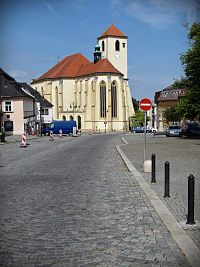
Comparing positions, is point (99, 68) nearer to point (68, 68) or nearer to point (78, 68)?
point (78, 68)

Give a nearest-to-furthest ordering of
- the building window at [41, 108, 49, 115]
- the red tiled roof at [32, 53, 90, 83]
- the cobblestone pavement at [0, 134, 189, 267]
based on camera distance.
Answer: the cobblestone pavement at [0, 134, 189, 267] → the building window at [41, 108, 49, 115] → the red tiled roof at [32, 53, 90, 83]

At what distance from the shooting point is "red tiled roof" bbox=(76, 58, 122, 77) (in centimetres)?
9662

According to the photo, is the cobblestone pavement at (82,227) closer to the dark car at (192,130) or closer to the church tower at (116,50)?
the dark car at (192,130)

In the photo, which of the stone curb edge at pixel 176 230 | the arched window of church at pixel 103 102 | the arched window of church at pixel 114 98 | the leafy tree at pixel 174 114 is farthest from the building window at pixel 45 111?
the stone curb edge at pixel 176 230

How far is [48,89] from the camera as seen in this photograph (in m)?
110

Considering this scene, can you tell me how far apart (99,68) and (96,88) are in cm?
524

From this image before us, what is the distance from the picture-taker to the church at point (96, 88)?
94.9 m

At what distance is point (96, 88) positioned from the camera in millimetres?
95500

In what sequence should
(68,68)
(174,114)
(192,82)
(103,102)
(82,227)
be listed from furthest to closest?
(68,68) → (103,102) → (174,114) → (192,82) → (82,227)

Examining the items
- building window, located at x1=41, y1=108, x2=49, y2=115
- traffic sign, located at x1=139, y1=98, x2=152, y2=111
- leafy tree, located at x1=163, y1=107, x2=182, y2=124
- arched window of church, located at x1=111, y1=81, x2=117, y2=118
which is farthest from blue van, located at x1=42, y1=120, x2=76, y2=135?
traffic sign, located at x1=139, y1=98, x2=152, y2=111

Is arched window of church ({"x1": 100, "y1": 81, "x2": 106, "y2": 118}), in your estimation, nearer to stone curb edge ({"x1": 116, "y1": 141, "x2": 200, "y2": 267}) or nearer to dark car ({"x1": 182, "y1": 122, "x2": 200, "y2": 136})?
dark car ({"x1": 182, "y1": 122, "x2": 200, "y2": 136})

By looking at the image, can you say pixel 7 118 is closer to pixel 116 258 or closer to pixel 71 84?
pixel 71 84

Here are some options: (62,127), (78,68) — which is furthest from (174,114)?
(78,68)

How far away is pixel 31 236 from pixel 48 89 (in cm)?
10492
